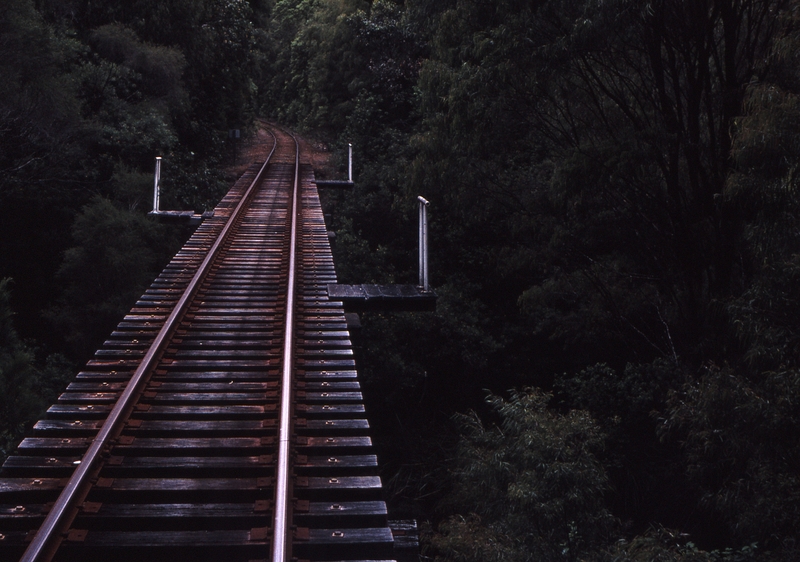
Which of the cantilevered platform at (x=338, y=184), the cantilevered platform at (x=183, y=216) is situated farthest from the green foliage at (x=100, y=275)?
the cantilevered platform at (x=338, y=184)

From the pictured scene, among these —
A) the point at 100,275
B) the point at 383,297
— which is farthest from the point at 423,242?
the point at 100,275

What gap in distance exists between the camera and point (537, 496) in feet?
27.5

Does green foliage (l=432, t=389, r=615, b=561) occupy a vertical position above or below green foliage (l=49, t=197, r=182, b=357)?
below

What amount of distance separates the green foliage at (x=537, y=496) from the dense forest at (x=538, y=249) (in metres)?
0.04

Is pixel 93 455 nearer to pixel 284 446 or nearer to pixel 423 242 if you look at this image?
pixel 284 446

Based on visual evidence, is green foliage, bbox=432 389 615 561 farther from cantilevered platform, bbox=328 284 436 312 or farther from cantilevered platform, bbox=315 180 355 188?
cantilevered platform, bbox=315 180 355 188

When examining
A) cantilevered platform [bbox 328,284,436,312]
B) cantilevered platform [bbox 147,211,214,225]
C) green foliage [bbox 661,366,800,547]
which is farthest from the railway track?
cantilevered platform [bbox 147,211,214,225]

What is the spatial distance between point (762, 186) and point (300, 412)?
4.70 metres

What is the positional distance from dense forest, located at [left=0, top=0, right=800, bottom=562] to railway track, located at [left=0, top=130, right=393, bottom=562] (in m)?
3.70

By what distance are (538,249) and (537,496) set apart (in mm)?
6633

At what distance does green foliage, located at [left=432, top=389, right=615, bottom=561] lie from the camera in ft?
27.3

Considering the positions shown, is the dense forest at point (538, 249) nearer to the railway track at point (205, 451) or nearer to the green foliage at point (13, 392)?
the green foliage at point (13, 392)

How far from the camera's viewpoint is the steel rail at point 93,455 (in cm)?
322

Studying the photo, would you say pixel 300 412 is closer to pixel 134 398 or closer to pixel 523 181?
pixel 134 398
